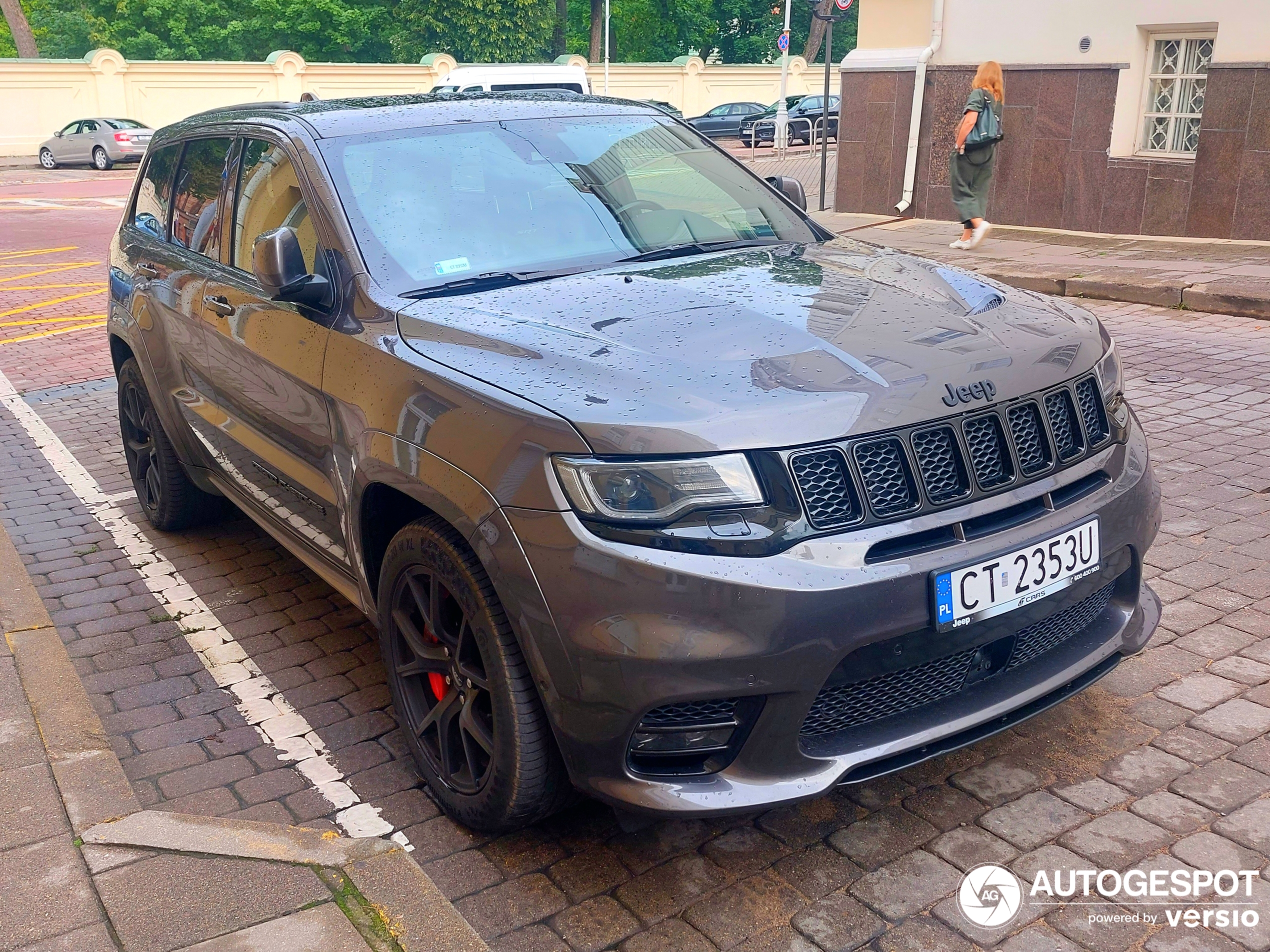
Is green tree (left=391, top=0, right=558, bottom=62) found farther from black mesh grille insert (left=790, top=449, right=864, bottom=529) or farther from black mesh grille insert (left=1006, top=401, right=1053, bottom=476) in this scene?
black mesh grille insert (left=790, top=449, right=864, bottom=529)

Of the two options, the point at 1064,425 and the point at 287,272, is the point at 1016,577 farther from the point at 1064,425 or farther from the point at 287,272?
the point at 287,272

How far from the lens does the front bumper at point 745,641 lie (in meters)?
2.43

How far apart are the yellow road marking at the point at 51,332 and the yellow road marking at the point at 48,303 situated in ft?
3.84

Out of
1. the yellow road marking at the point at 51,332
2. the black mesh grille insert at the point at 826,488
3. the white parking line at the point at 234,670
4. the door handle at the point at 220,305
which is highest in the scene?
the door handle at the point at 220,305

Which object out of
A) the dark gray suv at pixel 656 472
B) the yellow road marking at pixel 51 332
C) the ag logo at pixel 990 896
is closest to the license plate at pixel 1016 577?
the dark gray suv at pixel 656 472

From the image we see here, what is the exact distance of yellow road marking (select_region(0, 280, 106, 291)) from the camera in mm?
13586

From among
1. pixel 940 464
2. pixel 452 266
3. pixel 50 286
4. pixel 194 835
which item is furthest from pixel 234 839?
pixel 50 286

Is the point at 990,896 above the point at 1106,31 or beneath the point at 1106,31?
beneath

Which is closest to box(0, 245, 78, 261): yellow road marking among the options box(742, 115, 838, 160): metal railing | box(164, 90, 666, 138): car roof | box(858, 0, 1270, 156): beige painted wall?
box(858, 0, 1270, 156): beige painted wall

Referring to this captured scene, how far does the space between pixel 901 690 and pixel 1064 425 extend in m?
0.80

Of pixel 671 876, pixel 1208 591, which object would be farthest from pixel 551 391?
pixel 1208 591

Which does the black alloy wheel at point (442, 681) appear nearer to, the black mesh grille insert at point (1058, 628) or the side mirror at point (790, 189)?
the black mesh grille insert at point (1058, 628)

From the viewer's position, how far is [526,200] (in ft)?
12.3

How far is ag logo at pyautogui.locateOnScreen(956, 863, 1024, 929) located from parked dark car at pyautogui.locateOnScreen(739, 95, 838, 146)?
3423cm
